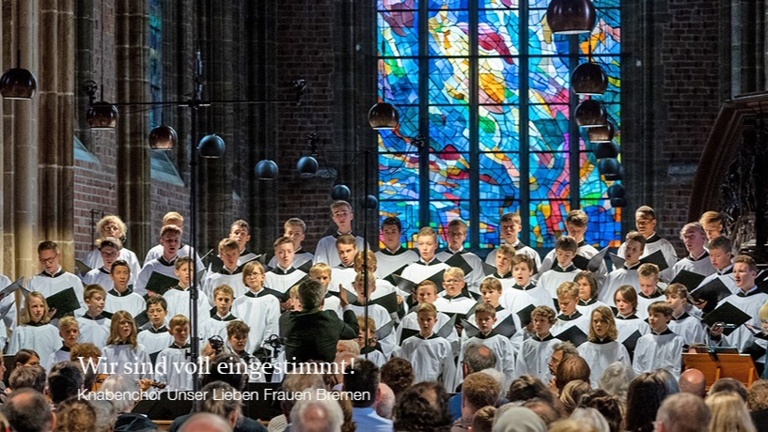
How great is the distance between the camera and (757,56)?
64.8ft

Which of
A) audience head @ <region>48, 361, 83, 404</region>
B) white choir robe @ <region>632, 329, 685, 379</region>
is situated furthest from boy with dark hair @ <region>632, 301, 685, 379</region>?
audience head @ <region>48, 361, 83, 404</region>

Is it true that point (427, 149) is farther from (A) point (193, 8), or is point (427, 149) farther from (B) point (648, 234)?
(B) point (648, 234)

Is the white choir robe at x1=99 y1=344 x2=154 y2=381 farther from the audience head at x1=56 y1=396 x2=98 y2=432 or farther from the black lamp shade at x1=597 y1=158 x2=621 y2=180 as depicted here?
the black lamp shade at x1=597 y1=158 x2=621 y2=180

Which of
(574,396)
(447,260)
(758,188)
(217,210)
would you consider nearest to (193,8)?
(217,210)

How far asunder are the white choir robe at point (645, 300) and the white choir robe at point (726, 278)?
0.35 meters

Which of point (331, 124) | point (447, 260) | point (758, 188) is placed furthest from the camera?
point (331, 124)

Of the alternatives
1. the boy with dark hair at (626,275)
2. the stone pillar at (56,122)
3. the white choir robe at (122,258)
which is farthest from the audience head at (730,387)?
the stone pillar at (56,122)

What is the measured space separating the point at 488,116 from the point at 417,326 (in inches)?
412

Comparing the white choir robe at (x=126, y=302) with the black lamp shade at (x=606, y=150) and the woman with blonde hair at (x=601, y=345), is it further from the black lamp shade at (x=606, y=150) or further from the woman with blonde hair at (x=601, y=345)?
the black lamp shade at (x=606, y=150)

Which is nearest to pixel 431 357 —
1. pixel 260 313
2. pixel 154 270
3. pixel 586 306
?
pixel 586 306

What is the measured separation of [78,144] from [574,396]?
9847mm

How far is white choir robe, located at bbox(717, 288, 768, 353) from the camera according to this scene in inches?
445

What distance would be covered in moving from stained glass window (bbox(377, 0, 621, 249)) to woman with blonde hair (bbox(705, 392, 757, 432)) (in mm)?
16746

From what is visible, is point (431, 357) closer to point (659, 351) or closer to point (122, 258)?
point (659, 351)
